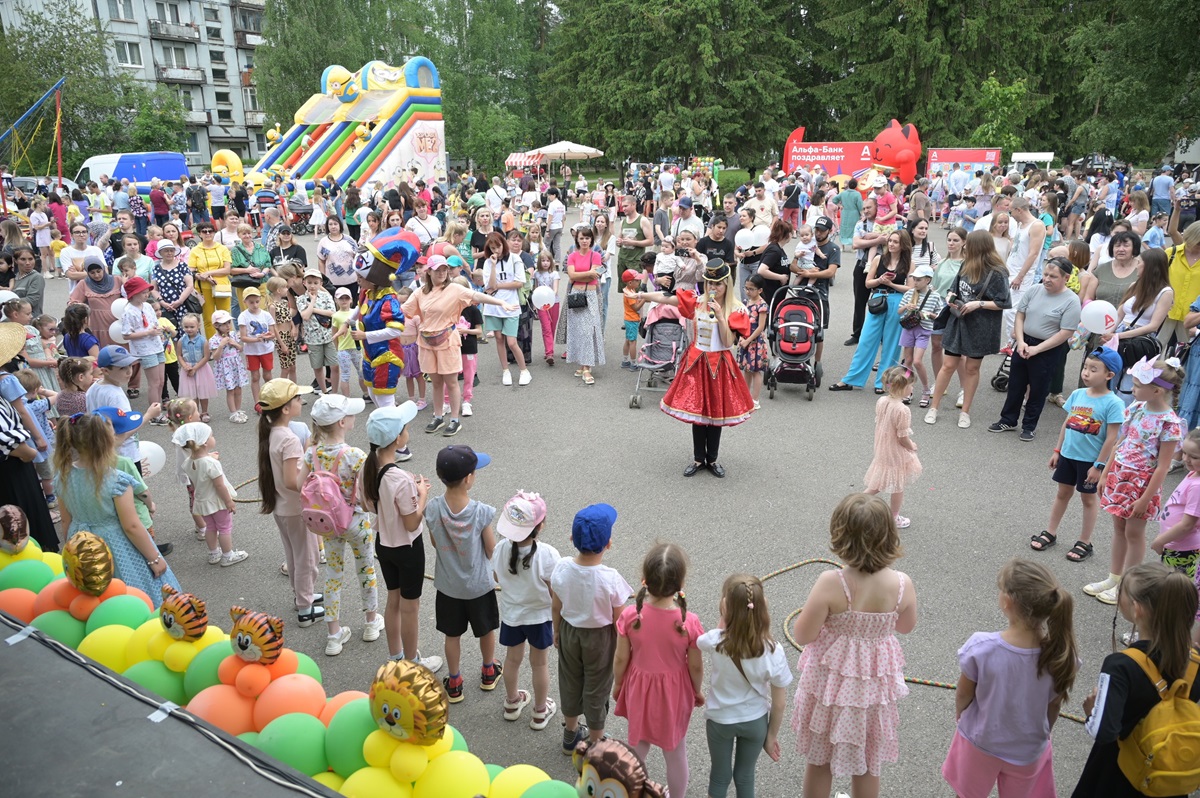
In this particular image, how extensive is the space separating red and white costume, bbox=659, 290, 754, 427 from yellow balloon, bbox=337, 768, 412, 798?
4.77m

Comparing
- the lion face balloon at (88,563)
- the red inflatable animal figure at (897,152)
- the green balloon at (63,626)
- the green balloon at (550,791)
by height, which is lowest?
the green balloon at (63,626)

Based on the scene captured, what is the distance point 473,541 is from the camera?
424 centimetres

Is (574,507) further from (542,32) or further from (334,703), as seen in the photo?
(542,32)

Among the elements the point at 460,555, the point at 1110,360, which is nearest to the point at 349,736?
the point at 460,555

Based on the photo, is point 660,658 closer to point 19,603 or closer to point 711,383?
point 19,603

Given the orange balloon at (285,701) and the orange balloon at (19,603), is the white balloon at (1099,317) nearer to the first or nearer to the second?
the orange balloon at (285,701)

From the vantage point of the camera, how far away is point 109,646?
11.1 ft

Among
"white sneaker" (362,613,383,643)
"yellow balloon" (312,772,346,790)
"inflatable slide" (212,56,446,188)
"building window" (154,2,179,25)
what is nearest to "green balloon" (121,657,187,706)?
"yellow balloon" (312,772,346,790)

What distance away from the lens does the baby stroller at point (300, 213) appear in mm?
24609

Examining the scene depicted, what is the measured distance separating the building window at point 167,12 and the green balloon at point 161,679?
65.8m

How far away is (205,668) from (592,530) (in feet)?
5.22

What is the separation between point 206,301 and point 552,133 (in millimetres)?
44335

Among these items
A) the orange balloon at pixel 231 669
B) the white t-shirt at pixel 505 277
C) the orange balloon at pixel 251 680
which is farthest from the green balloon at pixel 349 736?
the white t-shirt at pixel 505 277

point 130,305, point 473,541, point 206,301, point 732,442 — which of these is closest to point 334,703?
point 473,541
